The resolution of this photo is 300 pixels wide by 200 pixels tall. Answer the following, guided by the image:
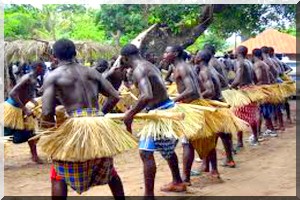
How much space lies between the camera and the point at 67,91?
410 centimetres

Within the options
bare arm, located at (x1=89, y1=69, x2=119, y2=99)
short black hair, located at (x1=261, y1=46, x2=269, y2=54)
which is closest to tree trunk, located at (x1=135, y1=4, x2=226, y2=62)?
short black hair, located at (x1=261, y1=46, x2=269, y2=54)

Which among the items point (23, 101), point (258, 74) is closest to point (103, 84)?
point (23, 101)

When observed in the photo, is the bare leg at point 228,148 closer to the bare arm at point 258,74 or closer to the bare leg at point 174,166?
the bare leg at point 174,166

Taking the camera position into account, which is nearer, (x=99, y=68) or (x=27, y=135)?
(x=27, y=135)

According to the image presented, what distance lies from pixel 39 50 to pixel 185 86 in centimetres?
935

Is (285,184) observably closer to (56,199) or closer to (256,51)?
(56,199)

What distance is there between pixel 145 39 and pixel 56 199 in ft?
30.0

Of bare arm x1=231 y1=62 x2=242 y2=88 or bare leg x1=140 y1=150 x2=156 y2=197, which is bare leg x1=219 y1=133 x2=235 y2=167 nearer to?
bare arm x1=231 y1=62 x2=242 y2=88

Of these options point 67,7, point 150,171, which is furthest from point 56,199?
point 67,7

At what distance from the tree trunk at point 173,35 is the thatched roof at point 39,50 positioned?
211 cm

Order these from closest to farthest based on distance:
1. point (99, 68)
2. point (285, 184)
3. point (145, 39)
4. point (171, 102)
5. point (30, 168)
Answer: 1. point (171, 102)
2. point (285, 184)
3. point (30, 168)
4. point (99, 68)
5. point (145, 39)

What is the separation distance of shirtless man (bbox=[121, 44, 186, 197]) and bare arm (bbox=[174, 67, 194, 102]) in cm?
33

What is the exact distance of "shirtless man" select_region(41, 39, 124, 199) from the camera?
4.07 meters

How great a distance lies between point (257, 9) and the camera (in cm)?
1400
